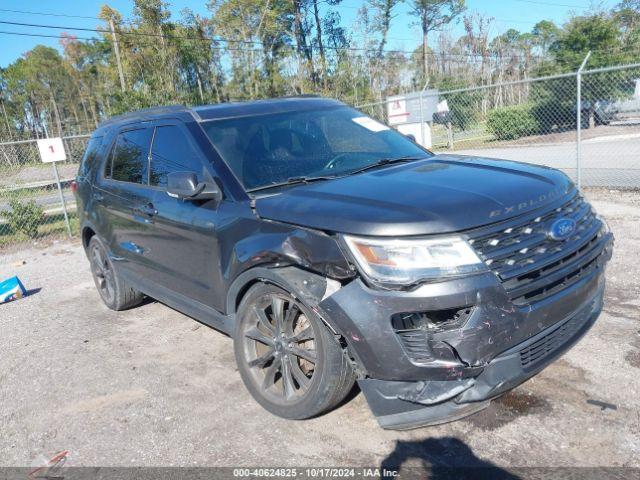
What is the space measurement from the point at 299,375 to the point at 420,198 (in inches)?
48.0

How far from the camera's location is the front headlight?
2.38 metres

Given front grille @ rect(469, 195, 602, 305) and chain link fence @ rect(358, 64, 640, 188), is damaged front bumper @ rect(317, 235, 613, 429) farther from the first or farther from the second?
chain link fence @ rect(358, 64, 640, 188)

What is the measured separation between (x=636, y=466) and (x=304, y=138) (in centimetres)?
275

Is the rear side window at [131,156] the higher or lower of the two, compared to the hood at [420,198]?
higher

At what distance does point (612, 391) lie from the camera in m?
3.06

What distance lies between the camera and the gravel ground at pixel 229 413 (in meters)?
2.71

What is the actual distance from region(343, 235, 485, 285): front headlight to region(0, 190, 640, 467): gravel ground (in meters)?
0.99

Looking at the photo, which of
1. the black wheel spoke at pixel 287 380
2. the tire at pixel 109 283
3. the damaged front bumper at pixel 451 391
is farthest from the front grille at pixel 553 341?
the tire at pixel 109 283

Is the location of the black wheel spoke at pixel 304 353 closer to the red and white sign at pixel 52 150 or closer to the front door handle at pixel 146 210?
the front door handle at pixel 146 210

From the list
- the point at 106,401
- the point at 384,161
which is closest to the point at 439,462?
the point at 384,161

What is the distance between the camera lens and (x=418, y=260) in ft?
7.88

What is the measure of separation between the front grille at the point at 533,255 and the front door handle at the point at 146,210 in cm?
254

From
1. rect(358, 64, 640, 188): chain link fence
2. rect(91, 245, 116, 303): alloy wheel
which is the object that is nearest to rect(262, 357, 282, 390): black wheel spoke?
rect(91, 245, 116, 303): alloy wheel

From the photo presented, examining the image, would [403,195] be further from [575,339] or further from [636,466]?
[636,466]
